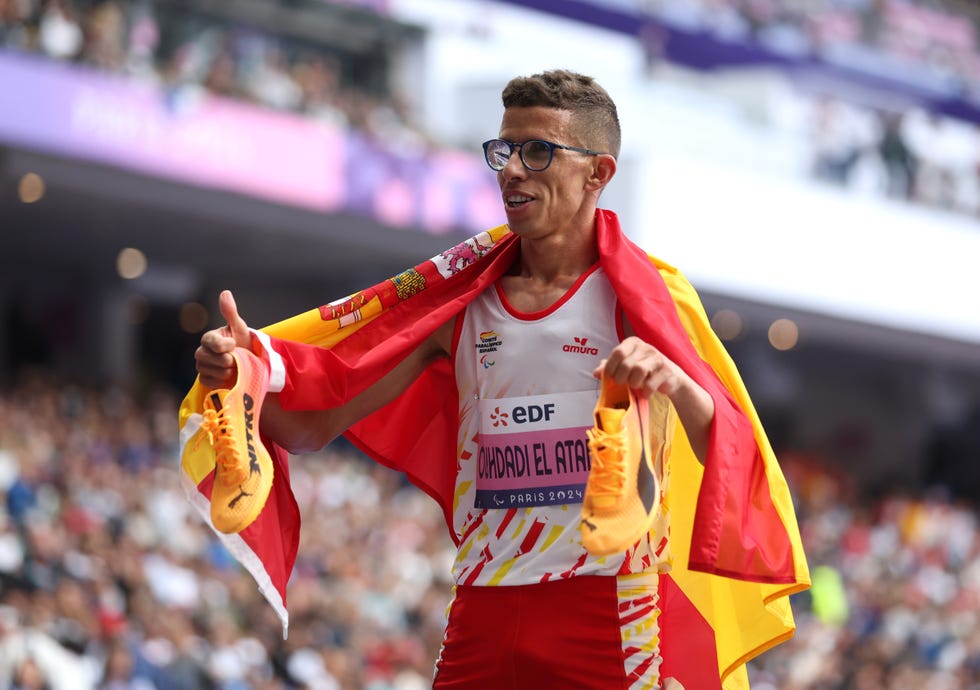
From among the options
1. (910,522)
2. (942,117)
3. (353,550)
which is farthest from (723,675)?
(942,117)

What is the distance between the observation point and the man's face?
3580mm

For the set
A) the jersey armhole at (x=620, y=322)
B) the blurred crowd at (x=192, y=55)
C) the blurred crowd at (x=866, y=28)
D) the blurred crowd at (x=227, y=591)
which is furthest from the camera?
the blurred crowd at (x=866, y=28)

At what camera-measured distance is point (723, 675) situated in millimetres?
3740

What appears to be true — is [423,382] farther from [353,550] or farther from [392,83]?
[392,83]

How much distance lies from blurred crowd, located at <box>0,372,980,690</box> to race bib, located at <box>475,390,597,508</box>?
4.87 m

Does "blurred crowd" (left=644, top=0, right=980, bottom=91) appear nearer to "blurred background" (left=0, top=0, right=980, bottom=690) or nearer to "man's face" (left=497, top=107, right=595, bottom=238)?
"blurred background" (left=0, top=0, right=980, bottom=690)

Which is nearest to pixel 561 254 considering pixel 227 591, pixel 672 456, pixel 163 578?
pixel 672 456

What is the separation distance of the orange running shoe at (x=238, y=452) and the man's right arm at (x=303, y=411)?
0.04m

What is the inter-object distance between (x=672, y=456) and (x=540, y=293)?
49 cm

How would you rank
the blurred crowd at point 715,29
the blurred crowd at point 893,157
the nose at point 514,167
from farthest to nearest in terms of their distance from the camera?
the blurred crowd at point 893,157, the blurred crowd at point 715,29, the nose at point 514,167

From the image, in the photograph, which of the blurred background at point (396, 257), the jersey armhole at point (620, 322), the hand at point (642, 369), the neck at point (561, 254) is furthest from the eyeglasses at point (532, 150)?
the blurred background at point (396, 257)

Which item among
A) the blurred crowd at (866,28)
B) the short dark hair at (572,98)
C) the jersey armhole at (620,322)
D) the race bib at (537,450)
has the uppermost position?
the blurred crowd at (866,28)

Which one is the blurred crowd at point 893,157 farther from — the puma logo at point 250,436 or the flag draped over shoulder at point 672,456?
the puma logo at point 250,436

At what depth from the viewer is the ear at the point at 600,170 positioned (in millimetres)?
3662
